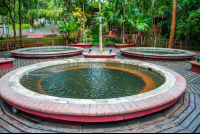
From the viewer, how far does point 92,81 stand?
17.4 feet

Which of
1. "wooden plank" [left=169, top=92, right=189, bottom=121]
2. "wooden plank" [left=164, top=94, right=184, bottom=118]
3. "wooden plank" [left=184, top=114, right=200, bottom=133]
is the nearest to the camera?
"wooden plank" [left=184, top=114, right=200, bottom=133]

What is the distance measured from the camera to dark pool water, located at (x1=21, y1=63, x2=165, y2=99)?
431cm

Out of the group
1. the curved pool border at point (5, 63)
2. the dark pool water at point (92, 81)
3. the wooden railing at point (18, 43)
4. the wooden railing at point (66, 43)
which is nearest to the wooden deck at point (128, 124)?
the dark pool water at point (92, 81)

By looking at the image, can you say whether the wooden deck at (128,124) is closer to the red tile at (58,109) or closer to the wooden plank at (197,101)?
the wooden plank at (197,101)

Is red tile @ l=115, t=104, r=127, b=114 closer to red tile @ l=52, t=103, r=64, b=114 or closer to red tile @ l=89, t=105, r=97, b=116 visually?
red tile @ l=89, t=105, r=97, b=116

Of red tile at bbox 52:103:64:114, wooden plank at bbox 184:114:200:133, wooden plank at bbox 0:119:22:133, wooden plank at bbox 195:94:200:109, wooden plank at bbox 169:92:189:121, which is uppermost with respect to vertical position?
red tile at bbox 52:103:64:114

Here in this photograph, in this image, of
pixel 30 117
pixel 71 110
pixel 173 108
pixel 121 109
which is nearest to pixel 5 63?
pixel 30 117

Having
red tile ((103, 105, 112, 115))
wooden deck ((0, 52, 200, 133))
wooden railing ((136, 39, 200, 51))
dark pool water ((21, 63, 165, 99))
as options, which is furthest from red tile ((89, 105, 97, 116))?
wooden railing ((136, 39, 200, 51))

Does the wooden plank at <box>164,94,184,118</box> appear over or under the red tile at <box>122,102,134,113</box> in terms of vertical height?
under

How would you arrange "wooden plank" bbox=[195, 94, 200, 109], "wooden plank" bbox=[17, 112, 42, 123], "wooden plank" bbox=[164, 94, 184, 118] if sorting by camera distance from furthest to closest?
"wooden plank" bbox=[195, 94, 200, 109] → "wooden plank" bbox=[164, 94, 184, 118] → "wooden plank" bbox=[17, 112, 42, 123]

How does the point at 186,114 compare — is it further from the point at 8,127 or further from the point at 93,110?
the point at 8,127

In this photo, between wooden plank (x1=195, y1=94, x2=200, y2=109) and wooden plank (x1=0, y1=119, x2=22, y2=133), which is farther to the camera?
wooden plank (x1=195, y1=94, x2=200, y2=109)

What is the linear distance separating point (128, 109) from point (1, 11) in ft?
75.2

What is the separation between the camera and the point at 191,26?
1311 cm
